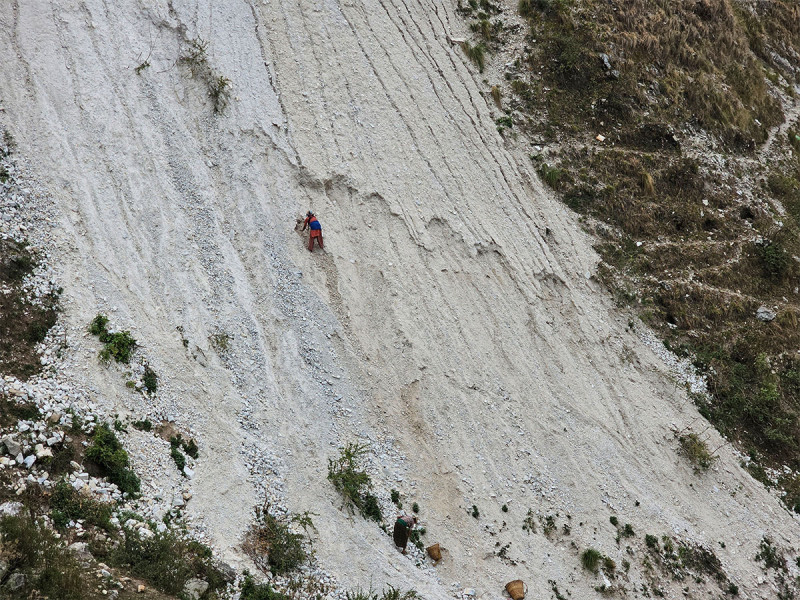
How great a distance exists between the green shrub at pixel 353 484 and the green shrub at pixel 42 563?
586 cm

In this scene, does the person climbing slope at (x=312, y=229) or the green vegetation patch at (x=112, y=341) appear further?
the person climbing slope at (x=312, y=229)

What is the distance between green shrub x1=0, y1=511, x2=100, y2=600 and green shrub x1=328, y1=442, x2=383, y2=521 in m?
5.86

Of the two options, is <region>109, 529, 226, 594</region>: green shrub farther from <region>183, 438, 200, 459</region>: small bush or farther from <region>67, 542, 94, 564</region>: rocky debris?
<region>183, 438, 200, 459</region>: small bush

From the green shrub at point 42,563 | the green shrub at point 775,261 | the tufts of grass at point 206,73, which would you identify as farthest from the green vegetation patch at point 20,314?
the green shrub at point 775,261

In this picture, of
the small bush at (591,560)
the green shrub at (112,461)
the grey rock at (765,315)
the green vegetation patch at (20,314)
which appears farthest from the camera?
the grey rock at (765,315)

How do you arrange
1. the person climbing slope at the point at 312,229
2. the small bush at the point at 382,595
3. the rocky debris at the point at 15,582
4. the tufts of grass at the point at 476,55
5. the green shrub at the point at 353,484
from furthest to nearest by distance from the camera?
1. the tufts of grass at the point at 476,55
2. the person climbing slope at the point at 312,229
3. the green shrub at the point at 353,484
4. the small bush at the point at 382,595
5. the rocky debris at the point at 15,582

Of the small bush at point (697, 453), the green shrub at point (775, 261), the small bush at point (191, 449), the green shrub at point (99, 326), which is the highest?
the green shrub at point (775, 261)

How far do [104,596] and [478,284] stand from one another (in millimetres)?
12800

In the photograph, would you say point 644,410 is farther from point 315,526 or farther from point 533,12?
point 533,12

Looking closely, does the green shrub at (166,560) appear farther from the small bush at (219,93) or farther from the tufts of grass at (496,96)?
the tufts of grass at (496,96)

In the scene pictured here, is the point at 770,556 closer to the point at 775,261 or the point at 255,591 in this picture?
the point at 775,261

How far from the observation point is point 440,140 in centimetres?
2211

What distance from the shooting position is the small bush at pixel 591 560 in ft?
54.0

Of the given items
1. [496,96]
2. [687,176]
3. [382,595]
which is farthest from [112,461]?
[687,176]
